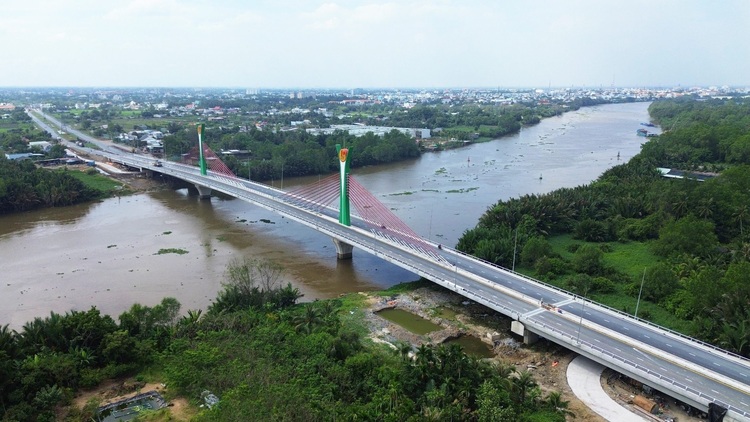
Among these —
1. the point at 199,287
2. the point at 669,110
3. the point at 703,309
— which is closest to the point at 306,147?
the point at 199,287

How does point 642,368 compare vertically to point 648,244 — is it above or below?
above

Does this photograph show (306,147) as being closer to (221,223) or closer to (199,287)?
(221,223)

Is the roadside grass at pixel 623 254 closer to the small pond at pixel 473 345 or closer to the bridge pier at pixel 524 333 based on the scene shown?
the bridge pier at pixel 524 333

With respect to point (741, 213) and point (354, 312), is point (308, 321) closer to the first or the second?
point (354, 312)

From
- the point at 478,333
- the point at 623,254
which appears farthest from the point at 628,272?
the point at 478,333

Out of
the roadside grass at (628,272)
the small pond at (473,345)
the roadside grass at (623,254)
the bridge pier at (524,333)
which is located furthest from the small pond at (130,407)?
the roadside grass at (623,254)

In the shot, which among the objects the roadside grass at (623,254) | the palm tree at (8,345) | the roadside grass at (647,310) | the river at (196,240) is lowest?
the river at (196,240)
